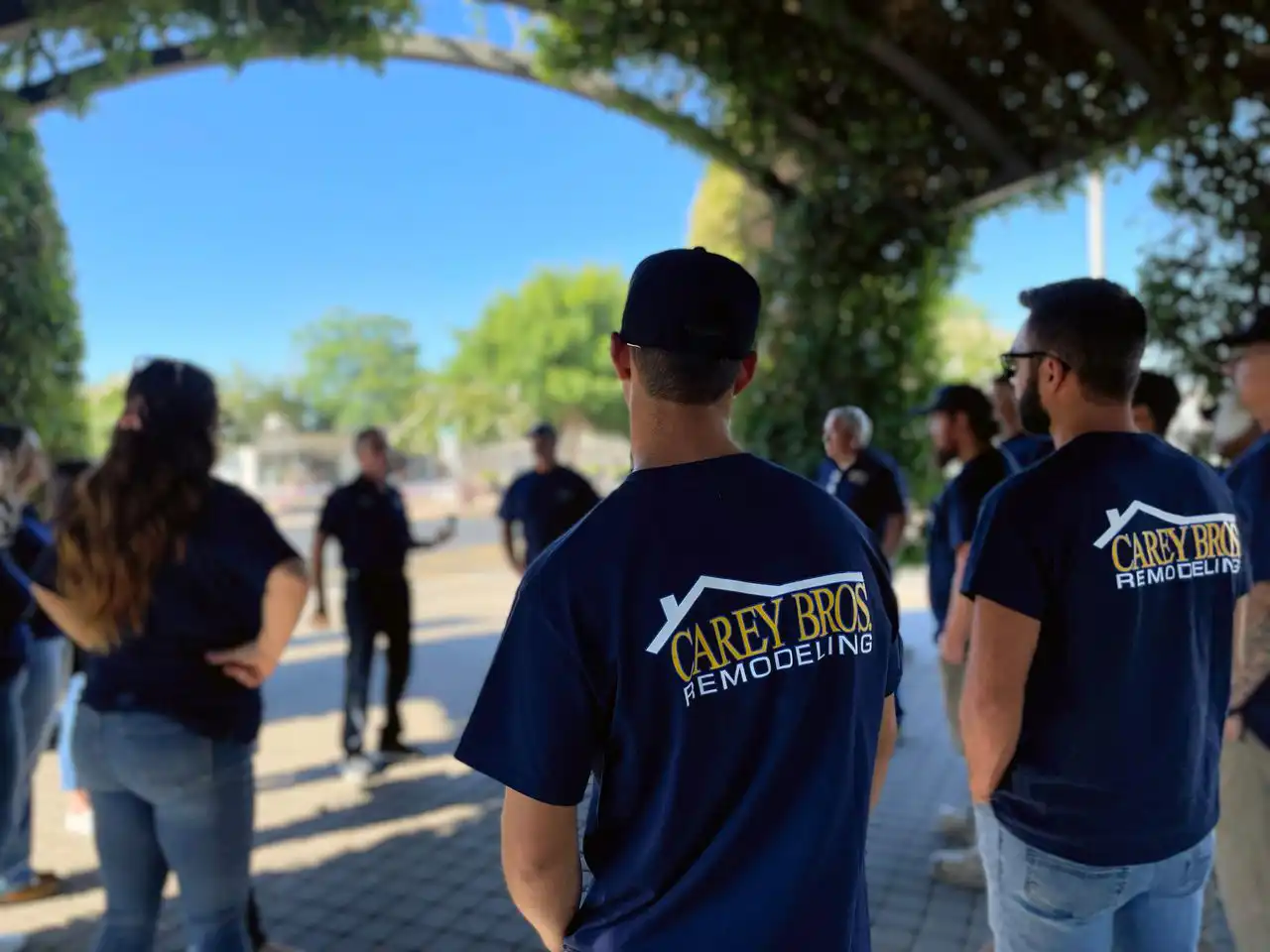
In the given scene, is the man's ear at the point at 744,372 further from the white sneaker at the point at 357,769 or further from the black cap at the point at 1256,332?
the white sneaker at the point at 357,769

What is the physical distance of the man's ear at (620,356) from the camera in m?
1.29

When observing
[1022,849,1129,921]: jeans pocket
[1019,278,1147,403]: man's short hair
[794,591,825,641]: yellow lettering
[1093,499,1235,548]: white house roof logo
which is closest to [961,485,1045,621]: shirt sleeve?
[1093,499,1235,548]: white house roof logo

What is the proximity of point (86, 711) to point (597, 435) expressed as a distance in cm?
4242

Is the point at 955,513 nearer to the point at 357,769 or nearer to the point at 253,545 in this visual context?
the point at 253,545

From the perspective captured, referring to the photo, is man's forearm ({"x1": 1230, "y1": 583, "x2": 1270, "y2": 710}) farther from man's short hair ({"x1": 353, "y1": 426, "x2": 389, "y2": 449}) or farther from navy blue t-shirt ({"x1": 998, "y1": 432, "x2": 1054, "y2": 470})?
man's short hair ({"x1": 353, "y1": 426, "x2": 389, "y2": 449})

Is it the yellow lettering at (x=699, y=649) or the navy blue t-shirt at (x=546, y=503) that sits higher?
the yellow lettering at (x=699, y=649)

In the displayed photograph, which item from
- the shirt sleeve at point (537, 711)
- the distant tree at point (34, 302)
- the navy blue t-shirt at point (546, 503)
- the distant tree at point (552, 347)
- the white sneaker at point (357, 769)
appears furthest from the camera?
the distant tree at point (552, 347)

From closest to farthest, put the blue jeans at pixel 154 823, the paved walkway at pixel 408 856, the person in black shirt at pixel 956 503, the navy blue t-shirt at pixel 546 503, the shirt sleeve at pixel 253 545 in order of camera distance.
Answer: the blue jeans at pixel 154 823 → the shirt sleeve at pixel 253 545 → the paved walkway at pixel 408 856 → the person in black shirt at pixel 956 503 → the navy blue t-shirt at pixel 546 503

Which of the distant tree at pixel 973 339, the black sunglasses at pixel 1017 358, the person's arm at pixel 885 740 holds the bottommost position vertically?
the person's arm at pixel 885 740

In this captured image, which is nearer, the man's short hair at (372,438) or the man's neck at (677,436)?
the man's neck at (677,436)

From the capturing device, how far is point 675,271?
1.24m

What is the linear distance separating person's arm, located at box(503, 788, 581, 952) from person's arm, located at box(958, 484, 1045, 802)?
0.89 metres

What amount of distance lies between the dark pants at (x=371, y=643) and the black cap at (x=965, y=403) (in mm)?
3219

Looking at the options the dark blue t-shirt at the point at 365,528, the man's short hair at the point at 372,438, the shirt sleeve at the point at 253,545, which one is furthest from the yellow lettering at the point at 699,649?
the man's short hair at the point at 372,438
